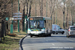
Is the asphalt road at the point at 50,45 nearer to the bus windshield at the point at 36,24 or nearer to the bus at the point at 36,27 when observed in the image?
the bus at the point at 36,27

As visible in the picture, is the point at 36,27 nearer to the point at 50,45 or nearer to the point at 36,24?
the point at 36,24

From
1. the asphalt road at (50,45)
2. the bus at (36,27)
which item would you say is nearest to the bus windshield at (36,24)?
the bus at (36,27)

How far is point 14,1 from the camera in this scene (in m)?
25.6

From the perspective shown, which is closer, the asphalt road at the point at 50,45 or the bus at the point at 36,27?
the asphalt road at the point at 50,45

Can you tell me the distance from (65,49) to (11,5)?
10781 mm

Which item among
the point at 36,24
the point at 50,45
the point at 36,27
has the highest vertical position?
the point at 36,24

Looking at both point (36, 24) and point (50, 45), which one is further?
point (36, 24)

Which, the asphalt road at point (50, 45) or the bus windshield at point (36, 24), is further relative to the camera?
the bus windshield at point (36, 24)

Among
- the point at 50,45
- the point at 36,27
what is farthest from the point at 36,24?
the point at 50,45

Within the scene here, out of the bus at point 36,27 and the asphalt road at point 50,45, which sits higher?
the bus at point 36,27

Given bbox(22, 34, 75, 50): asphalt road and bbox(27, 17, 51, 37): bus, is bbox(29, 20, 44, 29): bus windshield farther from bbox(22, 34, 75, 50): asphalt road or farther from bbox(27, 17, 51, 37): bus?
bbox(22, 34, 75, 50): asphalt road

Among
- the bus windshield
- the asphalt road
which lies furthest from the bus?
the asphalt road

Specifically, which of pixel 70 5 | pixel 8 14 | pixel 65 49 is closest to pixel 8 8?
pixel 8 14

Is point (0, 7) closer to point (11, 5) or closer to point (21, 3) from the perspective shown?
point (11, 5)
